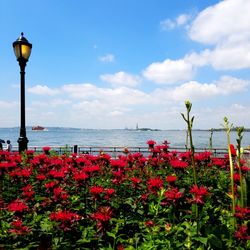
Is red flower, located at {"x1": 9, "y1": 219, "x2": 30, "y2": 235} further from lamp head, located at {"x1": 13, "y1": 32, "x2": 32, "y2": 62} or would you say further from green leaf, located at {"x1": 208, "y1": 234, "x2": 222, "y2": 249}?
lamp head, located at {"x1": 13, "y1": 32, "x2": 32, "y2": 62}

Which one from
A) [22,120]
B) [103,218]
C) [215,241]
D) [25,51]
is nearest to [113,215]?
[103,218]

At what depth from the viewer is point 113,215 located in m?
3.50

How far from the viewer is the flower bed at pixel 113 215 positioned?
3045mm

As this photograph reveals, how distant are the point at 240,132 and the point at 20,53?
8.55 m

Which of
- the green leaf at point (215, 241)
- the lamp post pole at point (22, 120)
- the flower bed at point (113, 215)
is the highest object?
the lamp post pole at point (22, 120)

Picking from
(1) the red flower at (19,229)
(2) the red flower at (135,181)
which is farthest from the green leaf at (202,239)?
(1) the red flower at (19,229)

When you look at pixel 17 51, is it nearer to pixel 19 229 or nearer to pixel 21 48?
pixel 21 48

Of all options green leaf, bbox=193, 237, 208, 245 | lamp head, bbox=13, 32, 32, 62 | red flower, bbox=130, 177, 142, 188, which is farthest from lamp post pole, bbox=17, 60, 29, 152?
green leaf, bbox=193, 237, 208, 245

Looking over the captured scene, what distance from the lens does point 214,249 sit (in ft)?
11.0

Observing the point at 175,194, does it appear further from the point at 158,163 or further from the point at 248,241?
the point at 158,163

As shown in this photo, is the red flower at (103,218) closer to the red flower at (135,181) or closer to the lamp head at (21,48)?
the red flower at (135,181)

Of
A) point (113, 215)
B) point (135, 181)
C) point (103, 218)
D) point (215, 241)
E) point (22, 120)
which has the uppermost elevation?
Result: point (22, 120)

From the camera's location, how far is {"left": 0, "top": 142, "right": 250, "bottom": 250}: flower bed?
3.04 metres

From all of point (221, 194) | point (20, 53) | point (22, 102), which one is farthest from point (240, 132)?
point (20, 53)
